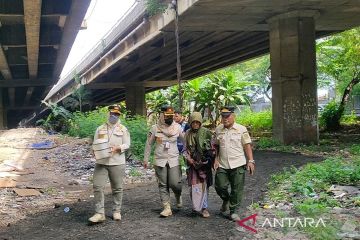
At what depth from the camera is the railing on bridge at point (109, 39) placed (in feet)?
66.5

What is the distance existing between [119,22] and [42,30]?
5.00 metres

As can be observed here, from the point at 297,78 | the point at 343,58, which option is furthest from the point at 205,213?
the point at 343,58

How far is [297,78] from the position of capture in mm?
15969

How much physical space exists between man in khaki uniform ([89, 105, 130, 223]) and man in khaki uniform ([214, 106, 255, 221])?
1.41 meters

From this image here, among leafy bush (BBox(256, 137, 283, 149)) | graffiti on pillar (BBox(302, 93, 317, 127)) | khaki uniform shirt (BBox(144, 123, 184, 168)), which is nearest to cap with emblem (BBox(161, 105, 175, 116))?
khaki uniform shirt (BBox(144, 123, 184, 168))

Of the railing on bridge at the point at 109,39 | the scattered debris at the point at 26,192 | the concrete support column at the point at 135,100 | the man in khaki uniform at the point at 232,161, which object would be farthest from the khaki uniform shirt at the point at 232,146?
the concrete support column at the point at 135,100

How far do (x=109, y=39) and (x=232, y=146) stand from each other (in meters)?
20.6

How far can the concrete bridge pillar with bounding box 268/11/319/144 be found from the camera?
1589 cm

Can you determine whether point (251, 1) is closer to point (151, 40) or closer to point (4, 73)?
point (151, 40)

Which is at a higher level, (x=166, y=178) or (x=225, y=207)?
(x=166, y=178)

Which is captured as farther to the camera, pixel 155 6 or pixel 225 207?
pixel 155 6

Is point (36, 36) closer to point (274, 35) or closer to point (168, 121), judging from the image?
point (274, 35)

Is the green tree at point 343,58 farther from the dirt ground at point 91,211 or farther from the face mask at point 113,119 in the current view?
the face mask at point 113,119

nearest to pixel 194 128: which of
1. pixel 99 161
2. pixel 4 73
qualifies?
pixel 99 161
